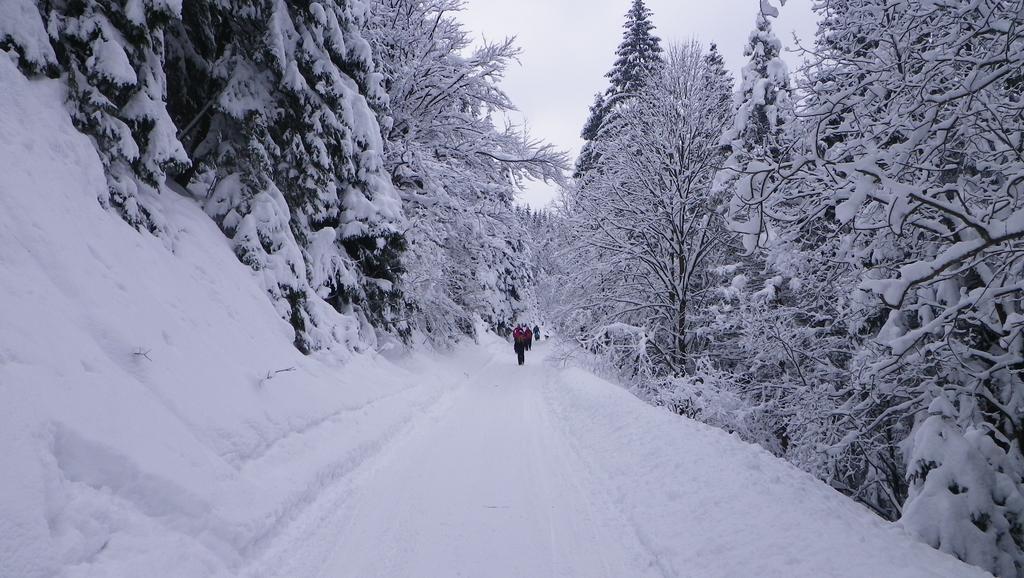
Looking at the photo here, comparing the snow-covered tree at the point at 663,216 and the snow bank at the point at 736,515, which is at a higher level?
the snow-covered tree at the point at 663,216

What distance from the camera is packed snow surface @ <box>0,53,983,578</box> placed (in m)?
3.17

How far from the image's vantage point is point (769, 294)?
9133mm

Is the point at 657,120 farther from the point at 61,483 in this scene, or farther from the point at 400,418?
the point at 61,483

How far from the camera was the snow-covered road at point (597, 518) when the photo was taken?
348cm

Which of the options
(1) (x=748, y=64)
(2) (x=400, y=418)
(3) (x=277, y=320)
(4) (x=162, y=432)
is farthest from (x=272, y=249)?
(1) (x=748, y=64)

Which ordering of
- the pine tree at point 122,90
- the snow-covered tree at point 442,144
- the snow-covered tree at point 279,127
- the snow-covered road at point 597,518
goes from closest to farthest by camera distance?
the snow-covered road at point 597,518 → the pine tree at point 122,90 → the snow-covered tree at point 279,127 → the snow-covered tree at point 442,144

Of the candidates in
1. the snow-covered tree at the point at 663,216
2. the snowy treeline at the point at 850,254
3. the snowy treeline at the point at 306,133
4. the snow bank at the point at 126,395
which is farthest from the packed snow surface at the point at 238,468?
the snow-covered tree at the point at 663,216

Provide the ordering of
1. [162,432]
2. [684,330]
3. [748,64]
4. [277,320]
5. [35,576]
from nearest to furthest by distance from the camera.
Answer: [35,576], [162,432], [277,320], [684,330], [748,64]

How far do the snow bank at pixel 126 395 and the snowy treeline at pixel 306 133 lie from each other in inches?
19.9

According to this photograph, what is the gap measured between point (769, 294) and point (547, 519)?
261 inches

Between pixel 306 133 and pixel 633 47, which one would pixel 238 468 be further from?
pixel 633 47

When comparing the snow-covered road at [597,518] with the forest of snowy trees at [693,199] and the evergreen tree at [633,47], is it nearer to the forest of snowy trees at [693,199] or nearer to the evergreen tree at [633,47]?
the forest of snowy trees at [693,199]

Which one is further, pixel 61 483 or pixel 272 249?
pixel 272 249

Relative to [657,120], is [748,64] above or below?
above
